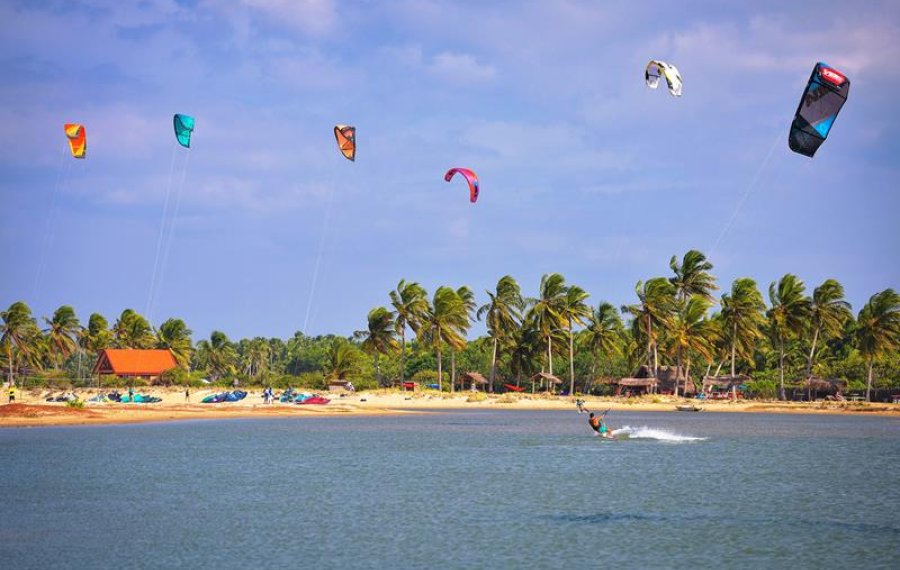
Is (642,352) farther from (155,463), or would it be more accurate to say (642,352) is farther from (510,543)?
(510,543)

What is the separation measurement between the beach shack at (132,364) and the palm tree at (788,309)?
65566 millimetres

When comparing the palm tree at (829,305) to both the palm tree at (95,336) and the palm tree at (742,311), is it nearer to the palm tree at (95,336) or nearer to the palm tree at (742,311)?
the palm tree at (742,311)

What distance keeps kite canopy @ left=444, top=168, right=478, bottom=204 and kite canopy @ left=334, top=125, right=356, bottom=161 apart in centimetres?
678

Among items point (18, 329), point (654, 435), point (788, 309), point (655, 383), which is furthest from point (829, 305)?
point (18, 329)

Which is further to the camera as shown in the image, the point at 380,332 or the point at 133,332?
the point at 133,332

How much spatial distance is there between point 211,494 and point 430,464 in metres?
11.4

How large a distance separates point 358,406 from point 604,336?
2829 centimetres

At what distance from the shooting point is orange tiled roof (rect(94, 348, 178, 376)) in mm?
103000

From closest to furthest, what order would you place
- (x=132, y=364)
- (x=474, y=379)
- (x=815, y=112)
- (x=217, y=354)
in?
(x=815, y=112), (x=132, y=364), (x=474, y=379), (x=217, y=354)

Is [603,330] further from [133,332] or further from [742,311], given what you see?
[133,332]

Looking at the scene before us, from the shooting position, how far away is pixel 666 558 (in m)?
20.5

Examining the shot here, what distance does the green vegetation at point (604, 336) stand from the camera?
93812 mm

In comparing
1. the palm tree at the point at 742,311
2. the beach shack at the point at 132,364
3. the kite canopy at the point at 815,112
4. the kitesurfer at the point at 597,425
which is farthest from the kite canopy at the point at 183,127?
the palm tree at the point at 742,311

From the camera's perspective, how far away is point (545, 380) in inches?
4326
